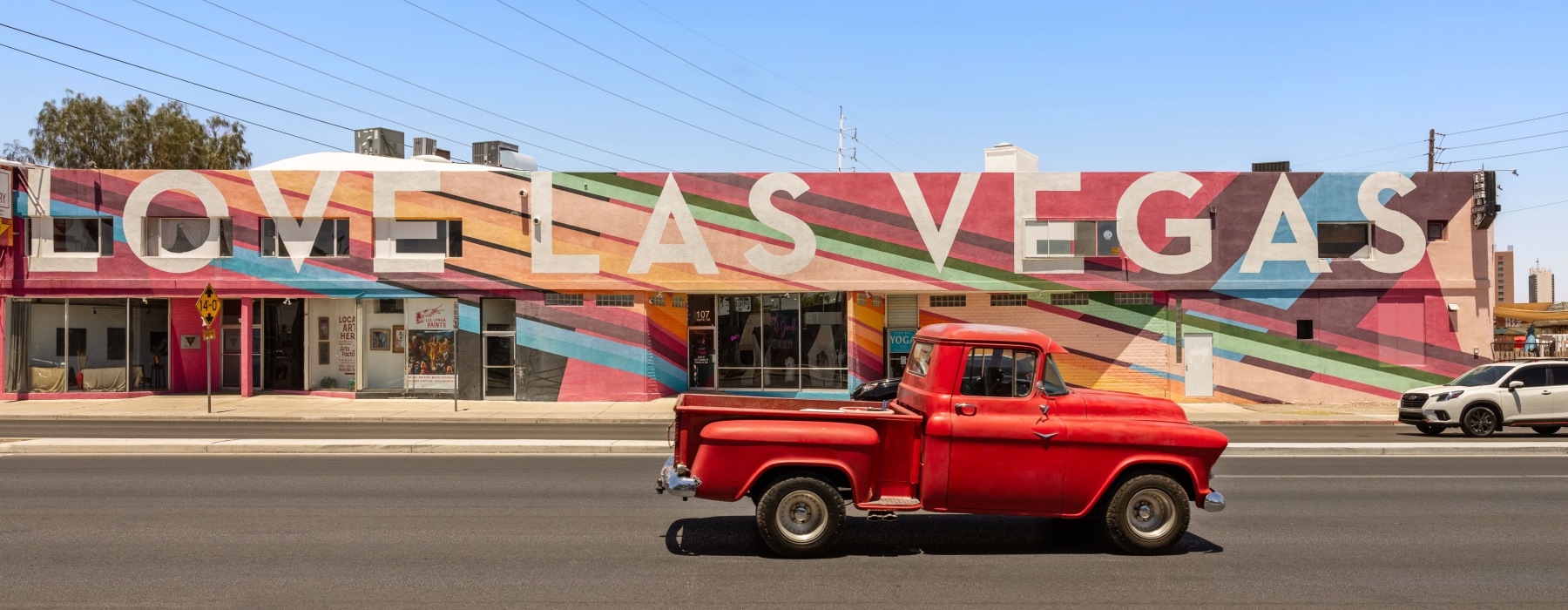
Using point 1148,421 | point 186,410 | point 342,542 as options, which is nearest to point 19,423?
point 186,410

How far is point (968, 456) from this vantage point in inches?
352

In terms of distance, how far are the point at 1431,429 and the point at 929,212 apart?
1293 centimetres

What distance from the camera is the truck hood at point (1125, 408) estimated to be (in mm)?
9164

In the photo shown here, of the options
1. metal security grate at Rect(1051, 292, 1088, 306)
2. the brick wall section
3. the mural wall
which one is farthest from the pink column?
metal security grate at Rect(1051, 292, 1088, 306)

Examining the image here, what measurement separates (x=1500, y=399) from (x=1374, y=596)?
1559 cm

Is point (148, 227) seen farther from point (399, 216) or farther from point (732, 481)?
point (732, 481)

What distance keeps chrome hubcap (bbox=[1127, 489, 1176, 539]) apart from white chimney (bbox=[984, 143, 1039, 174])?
75.7 feet

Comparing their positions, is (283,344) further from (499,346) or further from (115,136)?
(115,136)

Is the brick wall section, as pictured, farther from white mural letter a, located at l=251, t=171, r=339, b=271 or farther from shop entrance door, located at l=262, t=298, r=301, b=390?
shop entrance door, located at l=262, t=298, r=301, b=390

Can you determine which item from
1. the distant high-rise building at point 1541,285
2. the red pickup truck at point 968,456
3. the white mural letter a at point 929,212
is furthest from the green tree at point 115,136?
the distant high-rise building at point 1541,285

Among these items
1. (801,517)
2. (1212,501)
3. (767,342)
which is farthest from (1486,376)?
(801,517)

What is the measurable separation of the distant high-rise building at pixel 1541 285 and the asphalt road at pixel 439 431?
19747 cm

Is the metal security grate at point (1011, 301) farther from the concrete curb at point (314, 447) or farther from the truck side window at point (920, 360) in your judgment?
the truck side window at point (920, 360)

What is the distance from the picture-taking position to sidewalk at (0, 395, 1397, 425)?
24.9 m
